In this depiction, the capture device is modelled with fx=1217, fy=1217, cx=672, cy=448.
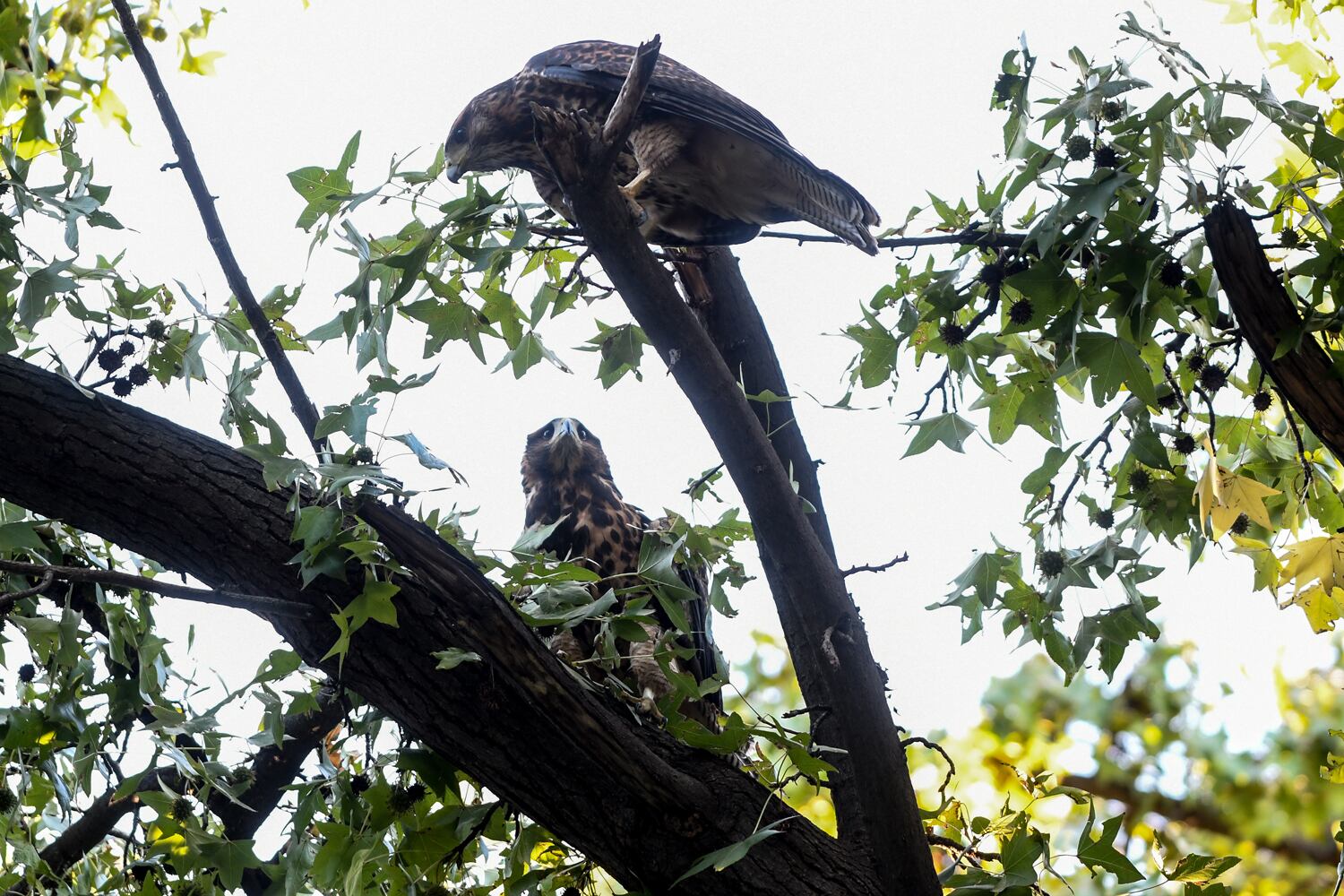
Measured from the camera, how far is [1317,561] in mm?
2092

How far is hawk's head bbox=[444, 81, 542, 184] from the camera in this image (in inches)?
146

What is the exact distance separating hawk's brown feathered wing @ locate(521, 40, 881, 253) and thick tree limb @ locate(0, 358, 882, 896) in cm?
170

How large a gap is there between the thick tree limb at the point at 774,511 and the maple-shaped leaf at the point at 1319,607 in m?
0.76

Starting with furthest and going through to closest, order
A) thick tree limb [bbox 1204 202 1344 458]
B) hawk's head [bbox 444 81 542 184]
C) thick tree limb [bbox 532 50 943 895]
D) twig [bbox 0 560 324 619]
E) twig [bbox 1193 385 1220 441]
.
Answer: hawk's head [bbox 444 81 542 184], twig [bbox 1193 385 1220 441], thick tree limb [bbox 532 50 943 895], thick tree limb [bbox 1204 202 1344 458], twig [bbox 0 560 324 619]

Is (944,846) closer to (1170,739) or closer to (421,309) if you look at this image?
(421,309)

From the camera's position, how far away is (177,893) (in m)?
2.48

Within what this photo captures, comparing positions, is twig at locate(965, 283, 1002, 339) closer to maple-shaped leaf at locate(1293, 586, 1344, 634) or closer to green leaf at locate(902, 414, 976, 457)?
green leaf at locate(902, 414, 976, 457)

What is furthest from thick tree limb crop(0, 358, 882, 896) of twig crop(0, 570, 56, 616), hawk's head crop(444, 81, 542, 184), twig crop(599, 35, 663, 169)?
hawk's head crop(444, 81, 542, 184)

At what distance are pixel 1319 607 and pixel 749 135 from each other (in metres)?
1.95

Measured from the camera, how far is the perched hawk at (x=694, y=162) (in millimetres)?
3420

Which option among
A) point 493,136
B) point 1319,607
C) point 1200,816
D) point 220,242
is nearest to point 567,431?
point 493,136

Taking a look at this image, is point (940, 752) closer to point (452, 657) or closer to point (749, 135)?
point (452, 657)

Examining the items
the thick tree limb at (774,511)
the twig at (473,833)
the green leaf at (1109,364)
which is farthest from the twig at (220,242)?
the green leaf at (1109,364)

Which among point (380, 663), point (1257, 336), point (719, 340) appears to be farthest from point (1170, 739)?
point (380, 663)
